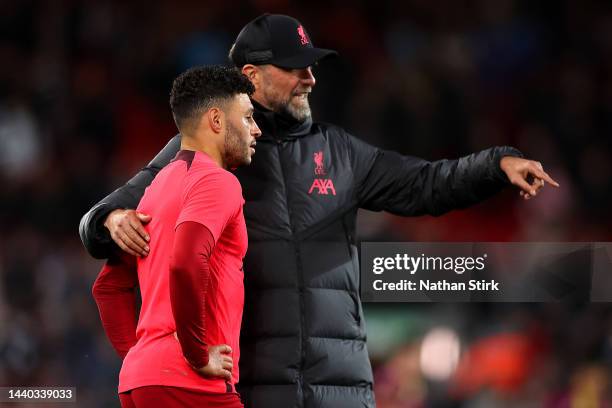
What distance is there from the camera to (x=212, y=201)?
2.26m

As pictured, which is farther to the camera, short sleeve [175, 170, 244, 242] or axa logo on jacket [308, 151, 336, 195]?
axa logo on jacket [308, 151, 336, 195]

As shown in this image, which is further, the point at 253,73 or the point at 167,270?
the point at 253,73

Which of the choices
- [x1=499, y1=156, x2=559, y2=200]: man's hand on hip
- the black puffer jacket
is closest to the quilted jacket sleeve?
the black puffer jacket

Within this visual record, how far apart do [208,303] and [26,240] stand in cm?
338

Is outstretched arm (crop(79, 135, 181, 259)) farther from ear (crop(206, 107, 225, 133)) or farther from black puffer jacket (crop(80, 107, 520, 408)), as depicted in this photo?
ear (crop(206, 107, 225, 133))

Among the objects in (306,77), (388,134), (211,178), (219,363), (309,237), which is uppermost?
(388,134)

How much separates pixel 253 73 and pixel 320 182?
1.14 ft

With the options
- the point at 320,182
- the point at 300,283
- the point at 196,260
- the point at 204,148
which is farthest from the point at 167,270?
the point at 320,182

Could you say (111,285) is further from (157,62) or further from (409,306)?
(157,62)

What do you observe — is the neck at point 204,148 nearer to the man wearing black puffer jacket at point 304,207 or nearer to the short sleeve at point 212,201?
the short sleeve at point 212,201

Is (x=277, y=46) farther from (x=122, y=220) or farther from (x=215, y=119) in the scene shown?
(x=122, y=220)

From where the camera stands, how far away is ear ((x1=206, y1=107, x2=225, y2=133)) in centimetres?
243

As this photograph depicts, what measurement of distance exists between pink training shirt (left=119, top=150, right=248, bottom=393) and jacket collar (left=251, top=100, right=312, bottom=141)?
1.56ft

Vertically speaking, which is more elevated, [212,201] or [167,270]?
[212,201]
